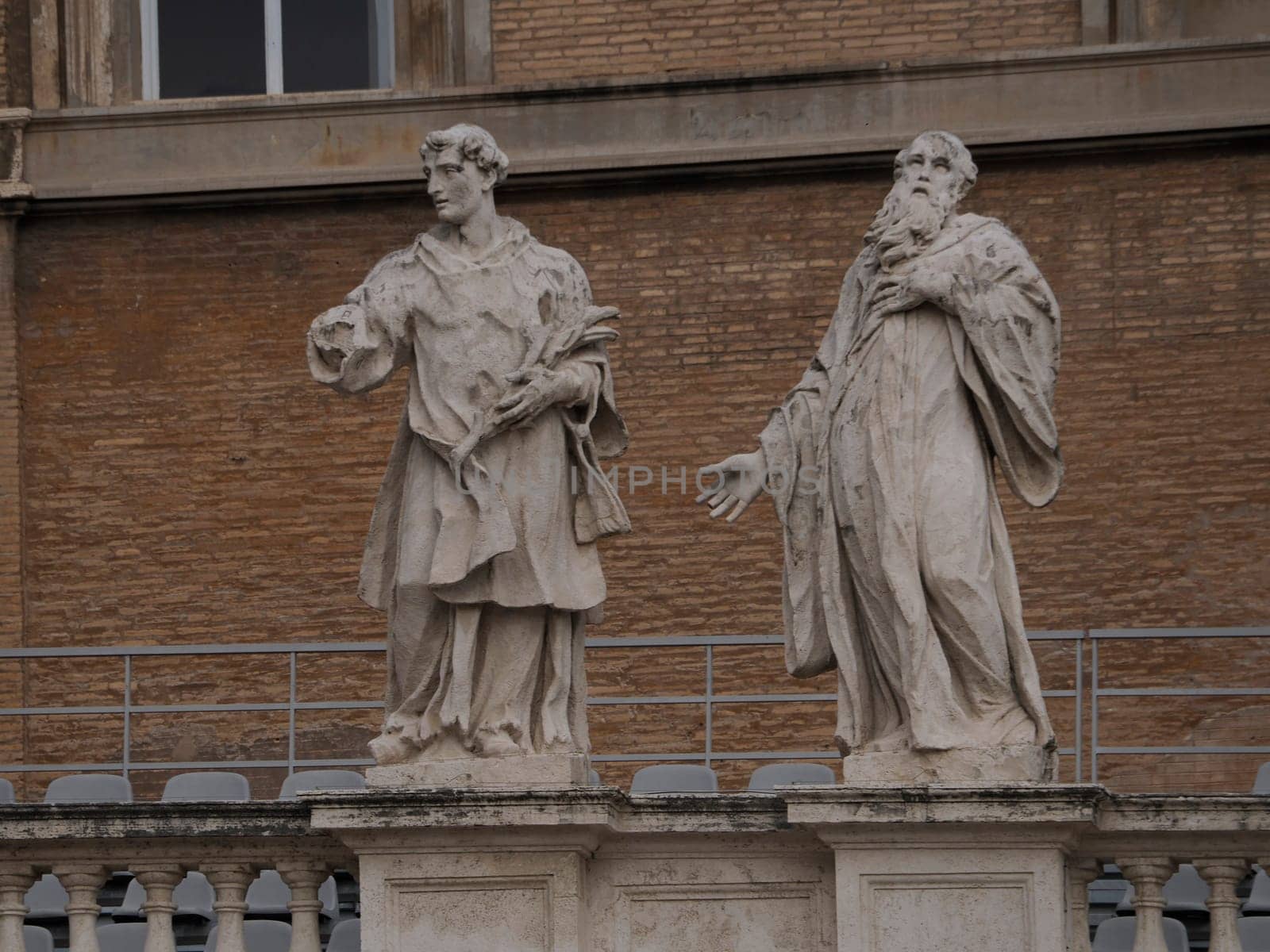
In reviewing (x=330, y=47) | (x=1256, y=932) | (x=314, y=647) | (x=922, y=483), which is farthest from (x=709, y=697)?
(x=330, y=47)

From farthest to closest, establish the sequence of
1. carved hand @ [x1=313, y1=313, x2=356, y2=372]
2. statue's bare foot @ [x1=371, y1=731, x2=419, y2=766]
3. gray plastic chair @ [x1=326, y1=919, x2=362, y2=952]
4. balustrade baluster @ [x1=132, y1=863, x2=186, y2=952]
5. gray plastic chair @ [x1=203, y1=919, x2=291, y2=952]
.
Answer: gray plastic chair @ [x1=203, y1=919, x2=291, y2=952], gray plastic chair @ [x1=326, y1=919, x2=362, y2=952], carved hand @ [x1=313, y1=313, x2=356, y2=372], balustrade baluster @ [x1=132, y1=863, x2=186, y2=952], statue's bare foot @ [x1=371, y1=731, x2=419, y2=766]

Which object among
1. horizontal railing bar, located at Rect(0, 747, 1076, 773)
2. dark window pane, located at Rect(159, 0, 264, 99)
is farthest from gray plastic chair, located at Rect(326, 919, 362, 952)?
dark window pane, located at Rect(159, 0, 264, 99)

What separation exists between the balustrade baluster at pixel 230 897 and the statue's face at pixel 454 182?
2117 millimetres

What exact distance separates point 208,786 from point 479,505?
4.25m

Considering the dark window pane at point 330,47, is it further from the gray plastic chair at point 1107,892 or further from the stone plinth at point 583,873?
the stone plinth at point 583,873

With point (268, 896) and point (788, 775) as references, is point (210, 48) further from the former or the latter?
point (268, 896)

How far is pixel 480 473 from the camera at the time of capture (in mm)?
9922

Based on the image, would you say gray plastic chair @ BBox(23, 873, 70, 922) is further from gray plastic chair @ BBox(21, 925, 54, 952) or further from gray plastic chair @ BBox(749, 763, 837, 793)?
gray plastic chair @ BBox(749, 763, 837, 793)

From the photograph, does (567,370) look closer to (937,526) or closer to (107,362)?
(937,526)

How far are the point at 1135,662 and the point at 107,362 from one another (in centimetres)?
575

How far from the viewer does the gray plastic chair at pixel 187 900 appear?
12.1 metres

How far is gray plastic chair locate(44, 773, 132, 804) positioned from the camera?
13.6m

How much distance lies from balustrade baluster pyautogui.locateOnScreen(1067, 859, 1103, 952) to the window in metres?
9.36

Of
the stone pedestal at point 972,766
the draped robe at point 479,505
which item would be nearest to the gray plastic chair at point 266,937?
the draped robe at point 479,505
